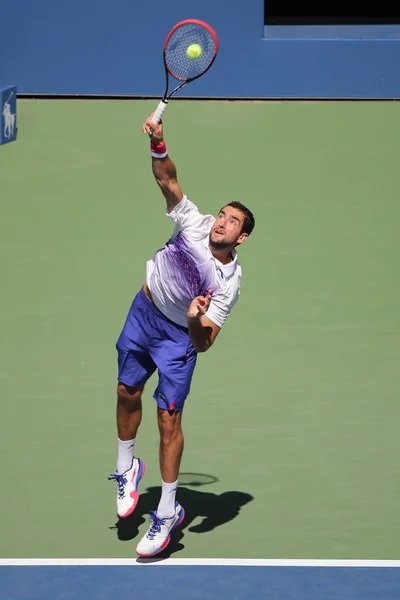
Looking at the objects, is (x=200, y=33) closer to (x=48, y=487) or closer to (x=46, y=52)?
(x=48, y=487)

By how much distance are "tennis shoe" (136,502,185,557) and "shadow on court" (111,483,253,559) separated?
0.11 meters

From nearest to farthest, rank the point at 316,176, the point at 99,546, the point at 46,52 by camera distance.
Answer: the point at 99,546 < the point at 316,176 < the point at 46,52

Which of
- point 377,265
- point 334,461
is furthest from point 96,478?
point 377,265

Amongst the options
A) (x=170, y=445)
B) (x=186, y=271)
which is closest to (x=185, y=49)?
(x=186, y=271)

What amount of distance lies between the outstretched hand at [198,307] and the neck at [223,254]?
0.44m

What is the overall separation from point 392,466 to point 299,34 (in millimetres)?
9356

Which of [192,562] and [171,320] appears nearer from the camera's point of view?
[192,562]

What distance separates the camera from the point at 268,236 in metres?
11.2

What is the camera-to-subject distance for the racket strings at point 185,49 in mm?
6824

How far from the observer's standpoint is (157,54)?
14.8 m

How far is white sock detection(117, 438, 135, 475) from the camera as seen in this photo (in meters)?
6.54

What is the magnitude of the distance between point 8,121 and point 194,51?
699 centimetres

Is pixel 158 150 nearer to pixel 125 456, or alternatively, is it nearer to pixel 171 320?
pixel 171 320

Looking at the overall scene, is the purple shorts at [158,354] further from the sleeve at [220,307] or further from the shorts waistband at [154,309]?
the sleeve at [220,307]
